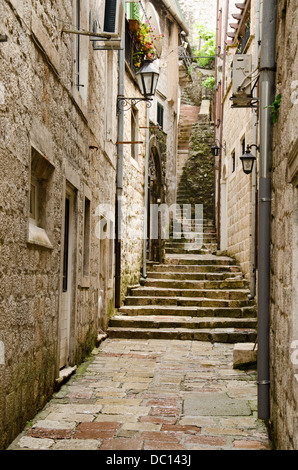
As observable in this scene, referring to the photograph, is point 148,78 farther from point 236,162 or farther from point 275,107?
point 275,107

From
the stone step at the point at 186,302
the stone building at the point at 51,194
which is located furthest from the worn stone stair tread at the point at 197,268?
the stone building at the point at 51,194

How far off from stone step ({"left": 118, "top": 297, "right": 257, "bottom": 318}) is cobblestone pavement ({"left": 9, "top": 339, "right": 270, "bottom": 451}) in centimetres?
248

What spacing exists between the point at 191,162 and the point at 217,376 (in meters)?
15.0

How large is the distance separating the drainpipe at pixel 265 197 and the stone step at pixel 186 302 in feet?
21.3

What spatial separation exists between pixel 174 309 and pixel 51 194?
593 cm

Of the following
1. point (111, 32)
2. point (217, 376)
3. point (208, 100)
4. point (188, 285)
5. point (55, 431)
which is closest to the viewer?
point (55, 431)

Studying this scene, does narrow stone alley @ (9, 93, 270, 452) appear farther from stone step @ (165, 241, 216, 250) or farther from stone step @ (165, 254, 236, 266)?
stone step @ (165, 241, 216, 250)

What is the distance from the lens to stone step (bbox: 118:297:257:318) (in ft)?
35.4

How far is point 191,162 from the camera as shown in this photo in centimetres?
2131

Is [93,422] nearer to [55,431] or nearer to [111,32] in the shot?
[55,431]

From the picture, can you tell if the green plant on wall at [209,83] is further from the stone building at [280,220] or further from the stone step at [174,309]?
the stone building at [280,220]

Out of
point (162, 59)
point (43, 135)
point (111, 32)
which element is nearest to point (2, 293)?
point (43, 135)

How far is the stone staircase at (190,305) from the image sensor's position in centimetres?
984
